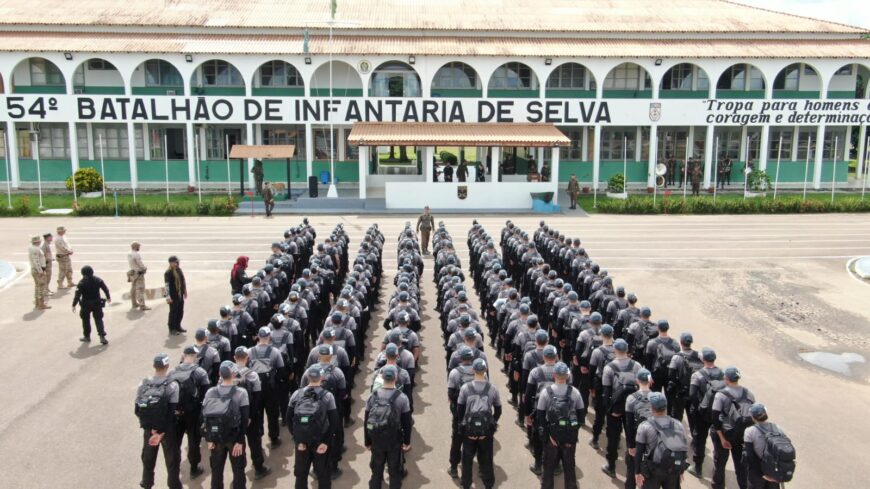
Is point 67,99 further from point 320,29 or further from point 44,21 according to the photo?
point 320,29

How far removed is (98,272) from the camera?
19.0 m

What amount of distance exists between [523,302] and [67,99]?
31.3m

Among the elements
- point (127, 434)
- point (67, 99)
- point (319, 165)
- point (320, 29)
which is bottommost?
point (127, 434)

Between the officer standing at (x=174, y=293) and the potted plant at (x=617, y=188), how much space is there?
24.6m

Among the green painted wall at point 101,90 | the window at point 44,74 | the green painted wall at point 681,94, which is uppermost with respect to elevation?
the window at point 44,74

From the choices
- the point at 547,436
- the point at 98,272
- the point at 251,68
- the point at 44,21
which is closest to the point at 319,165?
the point at 251,68

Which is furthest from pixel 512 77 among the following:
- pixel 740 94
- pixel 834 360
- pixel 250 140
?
pixel 834 360

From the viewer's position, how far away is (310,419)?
717cm

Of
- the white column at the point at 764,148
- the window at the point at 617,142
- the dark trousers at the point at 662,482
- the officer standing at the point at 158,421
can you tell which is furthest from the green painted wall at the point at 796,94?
the officer standing at the point at 158,421

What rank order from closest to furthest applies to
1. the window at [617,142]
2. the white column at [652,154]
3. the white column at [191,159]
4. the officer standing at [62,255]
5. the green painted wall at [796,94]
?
the officer standing at [62,255] < the white column at [191,159] < the white column at [652,154] < the window at [617,142] < the green painted wall at [796,94]

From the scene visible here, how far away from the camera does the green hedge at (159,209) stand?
95.8ft

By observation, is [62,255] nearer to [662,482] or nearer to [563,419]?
[563,419]

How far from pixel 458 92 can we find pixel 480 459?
32.3m

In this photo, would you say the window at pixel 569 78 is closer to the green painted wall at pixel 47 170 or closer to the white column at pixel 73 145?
the white column at pixel 73 145
